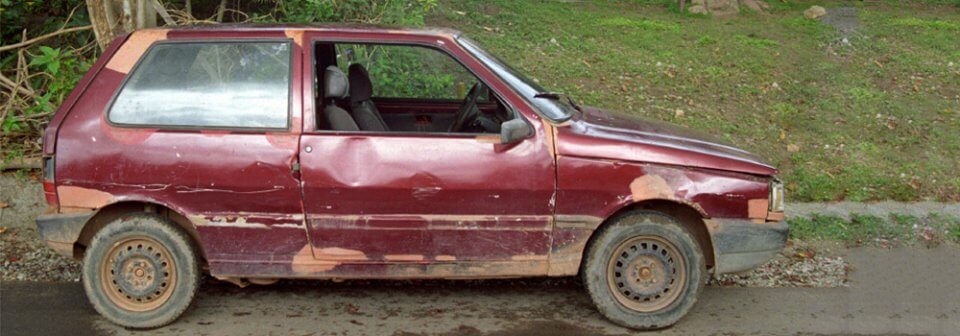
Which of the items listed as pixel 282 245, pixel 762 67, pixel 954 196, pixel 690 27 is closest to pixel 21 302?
pixel 282 245

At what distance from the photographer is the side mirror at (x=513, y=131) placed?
15.6 feet

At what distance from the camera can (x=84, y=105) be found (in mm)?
4871

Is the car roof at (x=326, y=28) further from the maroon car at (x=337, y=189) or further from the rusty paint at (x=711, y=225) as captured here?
the rusty paint at (x=711, y=225)

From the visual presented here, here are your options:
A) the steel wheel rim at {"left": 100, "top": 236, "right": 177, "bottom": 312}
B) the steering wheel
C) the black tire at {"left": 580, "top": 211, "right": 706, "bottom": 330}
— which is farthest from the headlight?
the steel wheel rim at {"left": 100, "top": 236, "right": 177, "bottom": 312}

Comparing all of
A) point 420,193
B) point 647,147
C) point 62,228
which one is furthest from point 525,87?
point 62,228

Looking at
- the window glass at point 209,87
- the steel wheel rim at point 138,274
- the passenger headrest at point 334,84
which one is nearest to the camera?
the window glass at point 209,87

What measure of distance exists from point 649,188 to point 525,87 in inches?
36.6

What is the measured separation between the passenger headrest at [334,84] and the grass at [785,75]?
13.5 feet

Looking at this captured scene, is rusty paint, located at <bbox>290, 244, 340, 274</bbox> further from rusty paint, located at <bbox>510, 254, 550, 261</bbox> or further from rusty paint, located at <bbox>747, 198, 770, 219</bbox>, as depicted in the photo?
rusty paint, located at <bbox>747, 198, 770, 219</bbox>

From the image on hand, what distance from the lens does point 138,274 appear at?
498 cm

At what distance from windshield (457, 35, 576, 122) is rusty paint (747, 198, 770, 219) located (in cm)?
111

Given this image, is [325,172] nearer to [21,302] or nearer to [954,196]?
[21,302]

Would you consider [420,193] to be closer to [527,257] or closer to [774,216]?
[527,257]

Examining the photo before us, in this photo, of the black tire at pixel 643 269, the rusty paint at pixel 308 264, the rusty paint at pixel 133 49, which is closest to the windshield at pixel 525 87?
the black tire at pixel 643 269
